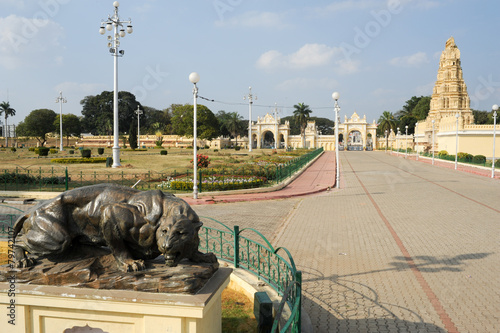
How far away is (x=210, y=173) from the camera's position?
63.3 ft

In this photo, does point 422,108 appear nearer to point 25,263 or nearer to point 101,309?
point 101,309

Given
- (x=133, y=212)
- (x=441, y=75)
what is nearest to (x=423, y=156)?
(x=441, y=75)

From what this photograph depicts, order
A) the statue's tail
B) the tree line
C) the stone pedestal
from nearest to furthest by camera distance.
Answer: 1. the stone pedestal
2. the statue's tail
3. the tree line

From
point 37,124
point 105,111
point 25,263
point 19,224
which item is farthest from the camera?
point 105,111

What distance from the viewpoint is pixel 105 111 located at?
78875 mm

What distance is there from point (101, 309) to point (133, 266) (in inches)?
16.4

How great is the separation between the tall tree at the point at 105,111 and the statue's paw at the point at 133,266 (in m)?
79.2

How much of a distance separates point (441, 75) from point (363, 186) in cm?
5275

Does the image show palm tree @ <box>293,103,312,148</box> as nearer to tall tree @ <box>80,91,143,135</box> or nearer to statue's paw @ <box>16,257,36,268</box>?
tall tree @ <box>80,91,143,135</box>

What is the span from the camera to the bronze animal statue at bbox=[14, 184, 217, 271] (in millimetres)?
3158

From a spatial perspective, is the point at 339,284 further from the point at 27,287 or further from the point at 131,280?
the point at 27,287

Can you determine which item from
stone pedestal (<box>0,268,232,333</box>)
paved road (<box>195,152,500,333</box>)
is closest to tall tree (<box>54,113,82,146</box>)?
paved road (<box>195,152,500,333</box>)

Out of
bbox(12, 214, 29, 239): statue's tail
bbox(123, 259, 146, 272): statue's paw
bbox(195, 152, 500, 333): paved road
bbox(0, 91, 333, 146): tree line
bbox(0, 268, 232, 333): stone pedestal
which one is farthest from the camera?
bbox(0, 91, 333, 146): tree line

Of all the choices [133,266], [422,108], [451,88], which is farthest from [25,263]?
[422,108]
